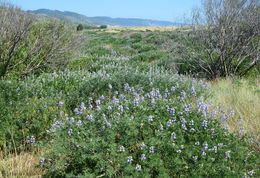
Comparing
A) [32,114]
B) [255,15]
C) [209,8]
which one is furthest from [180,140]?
[255,15]

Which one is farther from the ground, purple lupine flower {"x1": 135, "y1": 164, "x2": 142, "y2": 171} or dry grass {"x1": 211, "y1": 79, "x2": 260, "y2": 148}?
dry grass {"x1": 211, "y1": 79, "x2": 260, "y2": 148}

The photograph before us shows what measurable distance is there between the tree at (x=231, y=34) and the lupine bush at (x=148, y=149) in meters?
4.36

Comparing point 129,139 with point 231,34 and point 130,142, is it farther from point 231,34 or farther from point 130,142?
point 231,34

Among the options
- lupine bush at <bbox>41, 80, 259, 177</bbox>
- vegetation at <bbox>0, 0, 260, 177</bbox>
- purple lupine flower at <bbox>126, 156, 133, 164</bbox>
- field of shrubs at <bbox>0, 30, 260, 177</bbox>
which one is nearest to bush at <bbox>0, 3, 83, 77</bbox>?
vegetation at <bbox>0, 0, 260, 177</bbox>

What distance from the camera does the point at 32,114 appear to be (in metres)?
3.99

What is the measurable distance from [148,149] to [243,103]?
9.19ft

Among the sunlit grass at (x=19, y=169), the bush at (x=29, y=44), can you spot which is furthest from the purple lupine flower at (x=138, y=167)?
the bush at (x=29, y=44)

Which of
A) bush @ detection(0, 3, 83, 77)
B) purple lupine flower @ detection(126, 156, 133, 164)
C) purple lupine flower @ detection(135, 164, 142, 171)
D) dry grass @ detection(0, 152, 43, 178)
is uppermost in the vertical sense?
bush @ detection(0, 3, 83, 77)

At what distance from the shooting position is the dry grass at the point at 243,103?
3.73 metres

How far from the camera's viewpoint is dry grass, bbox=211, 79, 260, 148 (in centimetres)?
373

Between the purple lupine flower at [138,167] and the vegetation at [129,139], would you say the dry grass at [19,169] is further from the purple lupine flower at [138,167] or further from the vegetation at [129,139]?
the purple lupine flower at [138,167]

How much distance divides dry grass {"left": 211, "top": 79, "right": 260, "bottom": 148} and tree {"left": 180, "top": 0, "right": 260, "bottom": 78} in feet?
4.70

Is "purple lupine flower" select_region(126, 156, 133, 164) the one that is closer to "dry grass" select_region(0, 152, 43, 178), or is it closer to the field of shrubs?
the field of shrubs

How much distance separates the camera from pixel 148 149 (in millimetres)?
2703
